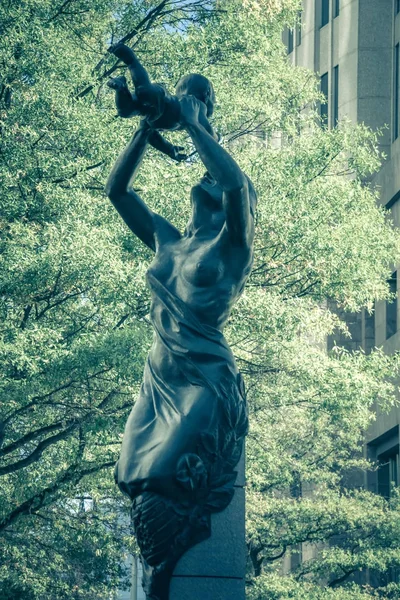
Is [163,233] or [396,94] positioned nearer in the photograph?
[163,233]

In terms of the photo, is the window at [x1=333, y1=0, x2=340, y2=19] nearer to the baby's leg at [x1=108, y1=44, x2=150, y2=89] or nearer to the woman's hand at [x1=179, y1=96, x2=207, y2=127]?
the woman's hand at [x1=179, y1=96, x2=207, y2=127]

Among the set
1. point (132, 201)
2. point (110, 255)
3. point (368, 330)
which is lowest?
point (132, 201)

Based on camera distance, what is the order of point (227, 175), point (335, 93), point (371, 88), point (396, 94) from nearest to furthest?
point (227, 175), point (396, 94), point (371, 88), point (335, 93)

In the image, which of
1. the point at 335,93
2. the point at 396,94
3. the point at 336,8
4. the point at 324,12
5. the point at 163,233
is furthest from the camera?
the point at 324,12

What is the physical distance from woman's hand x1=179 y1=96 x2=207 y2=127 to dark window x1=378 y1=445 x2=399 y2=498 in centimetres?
2821

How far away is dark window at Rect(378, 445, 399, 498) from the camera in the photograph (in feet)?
112

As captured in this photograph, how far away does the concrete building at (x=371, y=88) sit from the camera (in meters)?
34.0

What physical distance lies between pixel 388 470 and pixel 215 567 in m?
30.8

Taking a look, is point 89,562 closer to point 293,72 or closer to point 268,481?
point 268,481

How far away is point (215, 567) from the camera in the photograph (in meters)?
5.50

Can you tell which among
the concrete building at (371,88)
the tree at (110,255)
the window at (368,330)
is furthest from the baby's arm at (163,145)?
the window at (368,330)

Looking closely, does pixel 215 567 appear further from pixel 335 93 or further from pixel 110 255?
pixel 335 93

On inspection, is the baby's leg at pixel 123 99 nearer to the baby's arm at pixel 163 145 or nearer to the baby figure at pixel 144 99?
the baby figure at pixel 144 99

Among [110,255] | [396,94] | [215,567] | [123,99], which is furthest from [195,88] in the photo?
[396,94]
